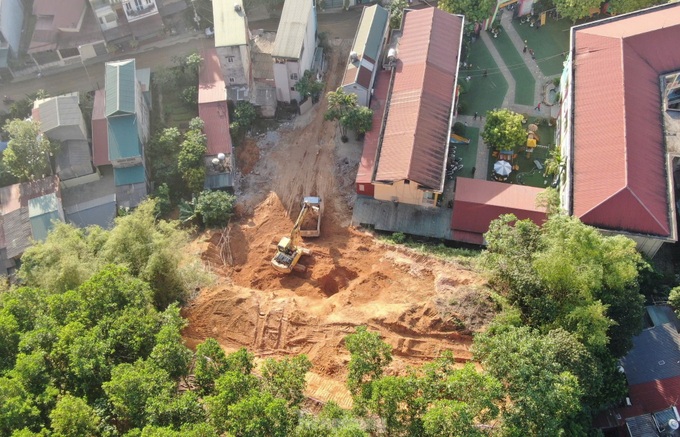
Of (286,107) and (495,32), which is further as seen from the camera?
(495,32)

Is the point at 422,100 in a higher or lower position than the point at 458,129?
higher

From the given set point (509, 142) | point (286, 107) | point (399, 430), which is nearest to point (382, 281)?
point (399, 430)

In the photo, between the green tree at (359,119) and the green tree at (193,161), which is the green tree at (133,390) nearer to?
the green tree at (193,161)

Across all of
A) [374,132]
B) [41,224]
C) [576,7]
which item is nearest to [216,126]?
[374,132]

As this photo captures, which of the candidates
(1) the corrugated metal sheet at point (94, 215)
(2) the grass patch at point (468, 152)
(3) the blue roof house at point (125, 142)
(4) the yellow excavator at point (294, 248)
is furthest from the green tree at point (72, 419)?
(2) the grass patch at point (468, 152)

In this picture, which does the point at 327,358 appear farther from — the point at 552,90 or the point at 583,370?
the point at 552,90

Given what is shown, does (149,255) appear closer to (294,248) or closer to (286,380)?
(294,248)
